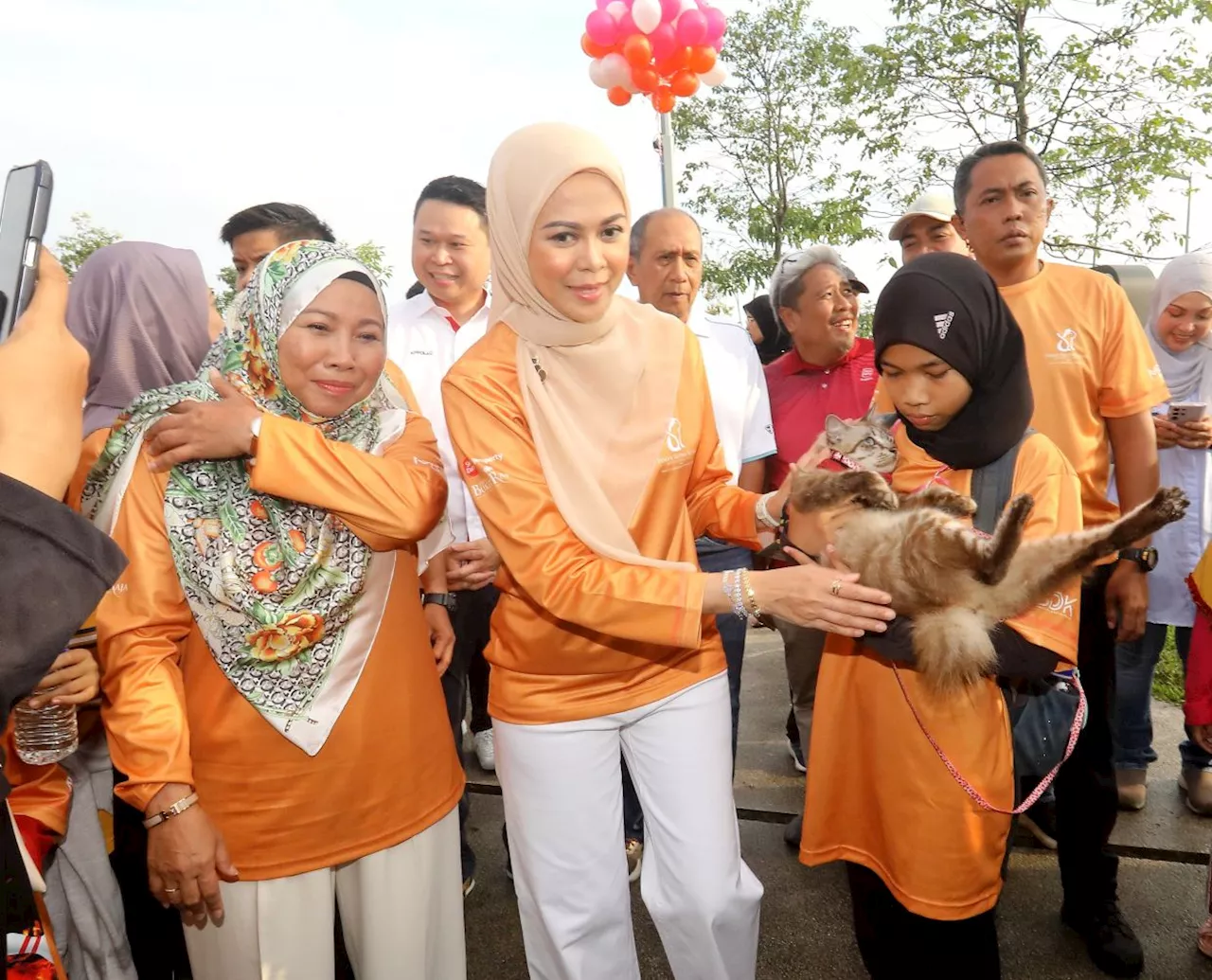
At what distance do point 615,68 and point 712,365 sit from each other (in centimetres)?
501

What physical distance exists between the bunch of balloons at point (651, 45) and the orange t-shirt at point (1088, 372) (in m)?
5.54

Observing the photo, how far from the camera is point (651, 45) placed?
723cm

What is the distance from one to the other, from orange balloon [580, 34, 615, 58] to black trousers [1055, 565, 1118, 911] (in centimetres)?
636

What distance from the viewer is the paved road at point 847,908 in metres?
2.74

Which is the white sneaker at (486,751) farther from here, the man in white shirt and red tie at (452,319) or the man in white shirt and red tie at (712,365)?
the man in white shirt and red tie at (712,365)

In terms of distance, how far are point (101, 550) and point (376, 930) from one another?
1.24 metres

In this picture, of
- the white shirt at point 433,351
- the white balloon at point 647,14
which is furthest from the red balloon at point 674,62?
the white shirt at point 433,351

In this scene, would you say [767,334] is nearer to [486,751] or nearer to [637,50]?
[637,50]

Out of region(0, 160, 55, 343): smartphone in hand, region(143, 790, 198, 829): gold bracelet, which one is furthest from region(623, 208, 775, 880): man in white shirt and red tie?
region(0, 160, 55, 343): smartphone in hand

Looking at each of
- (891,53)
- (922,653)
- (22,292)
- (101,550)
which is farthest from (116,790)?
(891,53)

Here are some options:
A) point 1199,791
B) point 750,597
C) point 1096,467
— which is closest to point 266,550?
point 750,597

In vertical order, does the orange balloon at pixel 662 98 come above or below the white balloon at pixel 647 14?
below

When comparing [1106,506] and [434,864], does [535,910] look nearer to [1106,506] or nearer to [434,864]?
[434,864]

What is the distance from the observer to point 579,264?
203 cm
